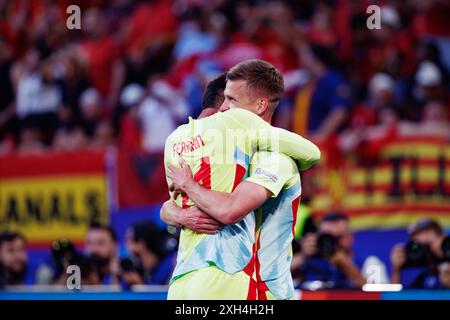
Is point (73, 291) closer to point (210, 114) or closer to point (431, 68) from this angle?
point (210, 114)

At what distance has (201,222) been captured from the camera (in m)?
4.91

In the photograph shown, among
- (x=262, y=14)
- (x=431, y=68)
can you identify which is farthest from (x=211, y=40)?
(x=431, y=68)

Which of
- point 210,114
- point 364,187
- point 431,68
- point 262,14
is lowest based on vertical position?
point 210,114

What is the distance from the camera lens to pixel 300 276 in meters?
7.91

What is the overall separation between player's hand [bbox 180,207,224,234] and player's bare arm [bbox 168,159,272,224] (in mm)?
38

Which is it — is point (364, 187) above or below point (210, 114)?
above

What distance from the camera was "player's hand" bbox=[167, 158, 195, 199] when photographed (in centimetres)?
498

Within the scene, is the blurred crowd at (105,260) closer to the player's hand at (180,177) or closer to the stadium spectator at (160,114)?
the stadium spectator at (160,114)

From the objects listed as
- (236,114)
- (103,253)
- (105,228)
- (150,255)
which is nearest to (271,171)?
(236,114)

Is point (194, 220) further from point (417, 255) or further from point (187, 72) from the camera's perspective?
point (187, 72)

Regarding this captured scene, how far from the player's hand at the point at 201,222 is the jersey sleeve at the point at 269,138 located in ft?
1.37

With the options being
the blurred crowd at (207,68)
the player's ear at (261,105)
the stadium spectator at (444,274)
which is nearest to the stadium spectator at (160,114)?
the blurred crowd at (207,68)

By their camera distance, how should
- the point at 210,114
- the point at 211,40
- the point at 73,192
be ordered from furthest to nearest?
the point at 211,40, the point at 73,192, the point at 210,114

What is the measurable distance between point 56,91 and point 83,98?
1.27 feet
